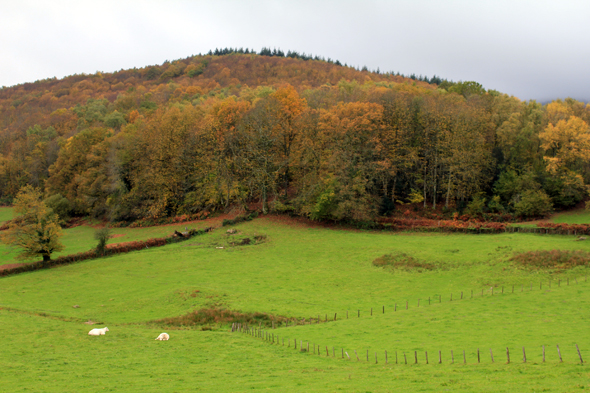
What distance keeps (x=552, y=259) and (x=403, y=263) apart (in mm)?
14788

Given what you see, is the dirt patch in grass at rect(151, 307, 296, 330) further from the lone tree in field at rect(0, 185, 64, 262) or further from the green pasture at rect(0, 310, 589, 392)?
the lone tree in field at rect(0, 185, 64, 262)

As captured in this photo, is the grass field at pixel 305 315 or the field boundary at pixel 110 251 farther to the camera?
the field boundary at pixel 110 251

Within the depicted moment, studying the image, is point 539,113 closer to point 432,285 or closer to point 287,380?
point 432,285

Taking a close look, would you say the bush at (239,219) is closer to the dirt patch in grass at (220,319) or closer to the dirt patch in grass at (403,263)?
the dirt patch in grass at (403,263)

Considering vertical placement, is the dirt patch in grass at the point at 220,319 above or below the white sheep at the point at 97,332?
below

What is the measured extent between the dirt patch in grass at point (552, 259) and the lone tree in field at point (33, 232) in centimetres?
5572

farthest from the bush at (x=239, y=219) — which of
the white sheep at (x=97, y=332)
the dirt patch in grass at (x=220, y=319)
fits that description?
the white sheep at (x=97, y=332)

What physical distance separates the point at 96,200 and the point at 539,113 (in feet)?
297

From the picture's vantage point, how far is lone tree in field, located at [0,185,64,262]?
48625 millimetres

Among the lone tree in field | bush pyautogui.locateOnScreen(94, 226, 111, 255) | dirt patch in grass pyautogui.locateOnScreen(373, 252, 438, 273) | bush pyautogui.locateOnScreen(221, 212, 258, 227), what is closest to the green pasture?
dirt patch in grass pyautogui.locateOnScreen(373, 252, 438, 273)

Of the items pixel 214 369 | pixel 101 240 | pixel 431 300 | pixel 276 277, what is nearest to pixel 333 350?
pixel 214 369

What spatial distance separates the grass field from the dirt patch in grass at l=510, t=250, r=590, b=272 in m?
1.20

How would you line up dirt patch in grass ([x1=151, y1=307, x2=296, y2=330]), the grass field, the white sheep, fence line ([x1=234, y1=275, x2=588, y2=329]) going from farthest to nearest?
1. dirt patch in grass ([x1=151, y1=307, x2=296, y2=330])
2. fence line ([x1=234, y1=275, x2=588, y2=329])
3. the white sheep
4. the grass field

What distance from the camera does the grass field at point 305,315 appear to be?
1718 centimetres
